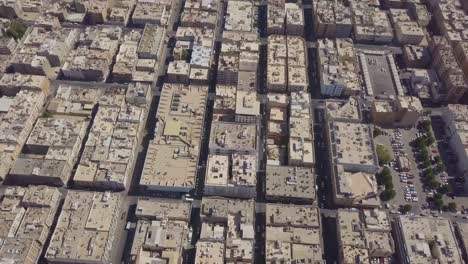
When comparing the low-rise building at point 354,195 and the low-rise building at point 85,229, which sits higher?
the low-rise building at point 354,195

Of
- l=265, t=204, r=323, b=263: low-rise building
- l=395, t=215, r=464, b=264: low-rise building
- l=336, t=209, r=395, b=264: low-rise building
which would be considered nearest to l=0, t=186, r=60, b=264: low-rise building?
l=265, t=204, r=323, b=263: low-rise building

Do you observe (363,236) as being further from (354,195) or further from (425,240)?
(425,240)

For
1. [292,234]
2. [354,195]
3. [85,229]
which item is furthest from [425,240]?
[85,229]

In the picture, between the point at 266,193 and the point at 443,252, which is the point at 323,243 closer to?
the point at 266,193

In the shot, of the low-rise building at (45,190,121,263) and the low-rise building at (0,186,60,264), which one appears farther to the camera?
the low-rise building at (45,190,121,263)

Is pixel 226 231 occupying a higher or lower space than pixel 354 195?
lower

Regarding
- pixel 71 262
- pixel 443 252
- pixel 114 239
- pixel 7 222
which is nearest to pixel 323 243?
pixel 443 252

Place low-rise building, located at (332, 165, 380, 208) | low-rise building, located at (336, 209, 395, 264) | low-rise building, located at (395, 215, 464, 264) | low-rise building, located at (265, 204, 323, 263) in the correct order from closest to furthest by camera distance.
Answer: low-rise building, located at (265, 204, 323, 263) → low-rise building, located at (336, 209, 395, 264) → low-rise building, located at (395, 215, 464, 264) → low-rise building, located at (332, 165, 380, 208)

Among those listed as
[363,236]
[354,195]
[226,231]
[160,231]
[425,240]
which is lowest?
[160,231]

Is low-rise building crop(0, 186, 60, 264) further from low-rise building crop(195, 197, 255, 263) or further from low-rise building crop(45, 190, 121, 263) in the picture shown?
low-rise building crop(195, 197, 255, 263)

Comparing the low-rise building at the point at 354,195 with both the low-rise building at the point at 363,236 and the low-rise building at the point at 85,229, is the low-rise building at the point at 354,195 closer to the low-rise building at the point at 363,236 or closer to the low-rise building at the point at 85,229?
the low-rise building at the point at 363,236

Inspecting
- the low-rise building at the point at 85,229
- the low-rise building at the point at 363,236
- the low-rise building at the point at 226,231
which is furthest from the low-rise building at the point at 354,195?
the low-rise building at the point at 85,229
